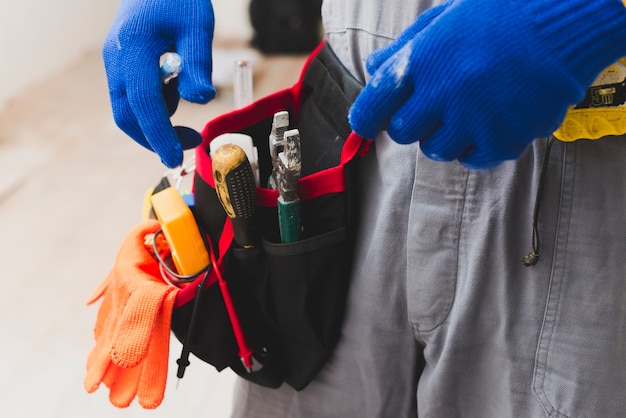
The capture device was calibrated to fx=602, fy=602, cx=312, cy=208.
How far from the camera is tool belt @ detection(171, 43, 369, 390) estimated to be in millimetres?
607

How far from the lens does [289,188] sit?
57 centimetres

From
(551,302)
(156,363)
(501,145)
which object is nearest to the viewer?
(501,145)

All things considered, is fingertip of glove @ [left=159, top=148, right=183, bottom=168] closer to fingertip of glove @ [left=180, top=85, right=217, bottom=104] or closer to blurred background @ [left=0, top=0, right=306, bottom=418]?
fingertip of glove @ [left=180, top=85, right=217, bottom=104]

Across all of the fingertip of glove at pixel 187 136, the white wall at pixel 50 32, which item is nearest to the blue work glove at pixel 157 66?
the fingertip of glove at pixel 187 136

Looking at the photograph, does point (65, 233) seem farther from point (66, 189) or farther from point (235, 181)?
point (235, 181)

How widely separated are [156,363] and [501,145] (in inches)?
16.9

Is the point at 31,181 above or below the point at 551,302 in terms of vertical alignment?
below

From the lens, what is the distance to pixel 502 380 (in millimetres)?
560

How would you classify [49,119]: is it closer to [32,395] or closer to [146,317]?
[32,395]

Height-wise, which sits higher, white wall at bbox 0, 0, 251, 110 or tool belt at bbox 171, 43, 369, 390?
tool belt at bbox 171, 43, 369, 390

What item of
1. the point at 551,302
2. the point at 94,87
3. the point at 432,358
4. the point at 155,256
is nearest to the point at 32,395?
the point at 155,256

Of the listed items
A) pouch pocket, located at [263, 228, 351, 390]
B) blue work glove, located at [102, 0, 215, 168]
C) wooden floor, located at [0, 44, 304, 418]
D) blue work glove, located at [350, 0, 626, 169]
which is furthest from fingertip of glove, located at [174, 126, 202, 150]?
wooden floor, located at [0, 44, 304, 418]

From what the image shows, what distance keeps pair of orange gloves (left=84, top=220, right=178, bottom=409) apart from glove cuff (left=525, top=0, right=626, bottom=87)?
43 cm

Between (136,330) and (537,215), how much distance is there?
0.40 m
